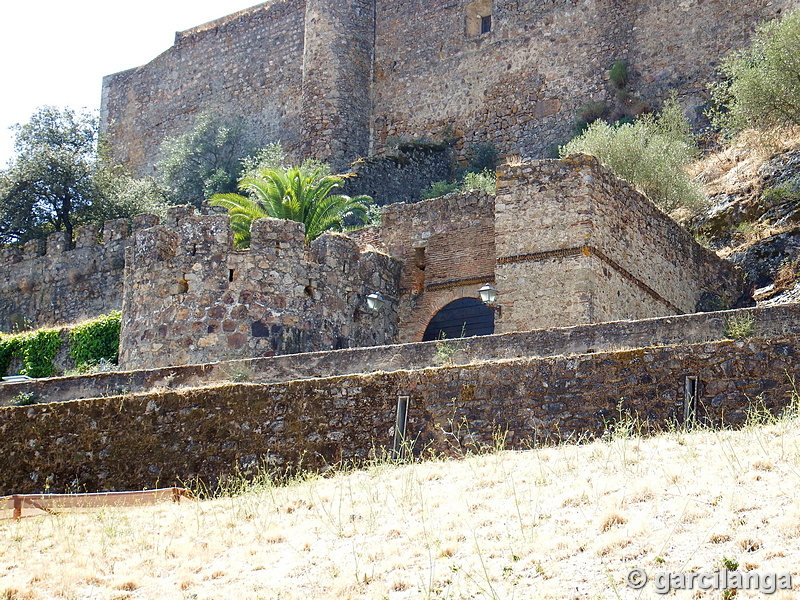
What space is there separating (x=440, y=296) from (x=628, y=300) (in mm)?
2806

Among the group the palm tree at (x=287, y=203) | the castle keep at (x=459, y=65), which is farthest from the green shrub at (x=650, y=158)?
the palm tree at (x=287, y=203)

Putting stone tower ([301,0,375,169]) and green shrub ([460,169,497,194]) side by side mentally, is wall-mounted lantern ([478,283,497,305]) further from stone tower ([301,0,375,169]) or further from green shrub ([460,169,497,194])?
stone tower ([301,0,375,169])

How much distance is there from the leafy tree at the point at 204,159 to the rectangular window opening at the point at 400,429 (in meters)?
19.6

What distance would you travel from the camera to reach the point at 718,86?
27484 millimetres

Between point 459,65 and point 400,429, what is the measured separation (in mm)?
20800


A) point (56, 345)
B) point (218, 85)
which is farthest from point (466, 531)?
point (218, 85)

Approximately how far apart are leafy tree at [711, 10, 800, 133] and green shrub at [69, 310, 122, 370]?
40.8 ft

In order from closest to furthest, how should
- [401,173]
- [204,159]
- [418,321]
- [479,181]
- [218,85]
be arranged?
[418,321], [479,181], [401,173], [204,159], [218,85]

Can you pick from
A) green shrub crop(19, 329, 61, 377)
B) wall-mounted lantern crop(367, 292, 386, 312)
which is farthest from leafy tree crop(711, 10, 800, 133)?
green shrub crop(19, 329, 61, 377)

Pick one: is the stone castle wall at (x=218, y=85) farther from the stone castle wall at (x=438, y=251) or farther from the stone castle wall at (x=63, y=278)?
the stone castle wall at (x=438, y=251)

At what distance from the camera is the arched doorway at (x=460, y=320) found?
60.0 ft

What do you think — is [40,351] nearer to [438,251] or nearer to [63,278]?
[63,278]

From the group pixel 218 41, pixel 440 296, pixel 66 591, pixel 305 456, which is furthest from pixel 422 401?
pixel 218 41

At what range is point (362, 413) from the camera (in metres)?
12.8
